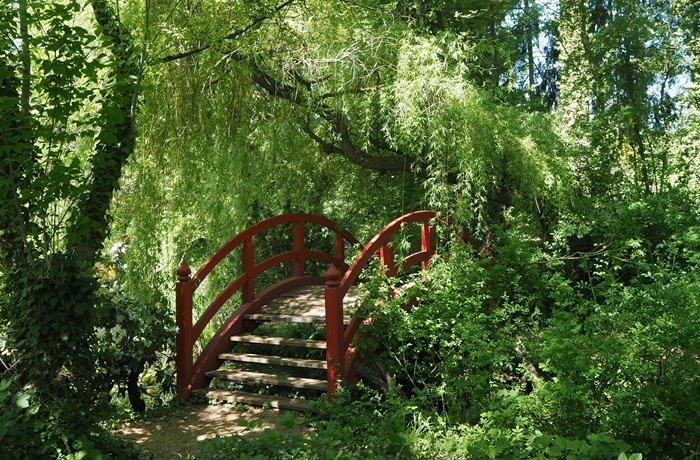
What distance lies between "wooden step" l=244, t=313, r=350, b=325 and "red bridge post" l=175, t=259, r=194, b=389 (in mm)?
719

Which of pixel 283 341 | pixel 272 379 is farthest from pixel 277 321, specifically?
pixel 272 379

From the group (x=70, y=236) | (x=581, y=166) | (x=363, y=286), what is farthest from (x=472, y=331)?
(x=581, y=166)

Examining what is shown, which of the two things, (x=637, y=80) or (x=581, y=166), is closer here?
(x=581, y=166)

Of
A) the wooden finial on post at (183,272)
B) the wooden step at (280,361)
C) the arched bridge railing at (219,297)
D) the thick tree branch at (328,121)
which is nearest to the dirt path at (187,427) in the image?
the arched bridge railing at (219,297)

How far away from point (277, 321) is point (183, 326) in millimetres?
868

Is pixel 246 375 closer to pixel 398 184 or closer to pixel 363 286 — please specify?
pixel 363 286

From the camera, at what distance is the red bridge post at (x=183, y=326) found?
→ 6.15 m

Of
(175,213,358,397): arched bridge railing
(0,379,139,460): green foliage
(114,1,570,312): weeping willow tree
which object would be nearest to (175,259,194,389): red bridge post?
(175,213,358,397): arched bridge railing

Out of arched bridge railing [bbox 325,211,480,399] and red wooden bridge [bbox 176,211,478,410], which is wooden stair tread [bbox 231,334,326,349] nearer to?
red wooden bridge [bbox 176,211,478,410]

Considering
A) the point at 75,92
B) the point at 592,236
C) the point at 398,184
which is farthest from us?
the point at 398,184

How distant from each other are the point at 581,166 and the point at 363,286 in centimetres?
395

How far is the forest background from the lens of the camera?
4414mm

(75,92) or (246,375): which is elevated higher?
(75,92)

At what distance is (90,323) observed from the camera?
15.0ft
